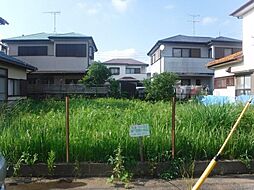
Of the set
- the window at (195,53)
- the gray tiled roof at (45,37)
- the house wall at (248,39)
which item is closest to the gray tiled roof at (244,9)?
the house wall at (248,39)

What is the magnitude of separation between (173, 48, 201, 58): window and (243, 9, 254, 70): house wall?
16.4 meters

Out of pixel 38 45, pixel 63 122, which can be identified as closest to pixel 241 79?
pixel 63 122

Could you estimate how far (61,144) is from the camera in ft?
20.0

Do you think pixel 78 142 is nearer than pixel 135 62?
Yes

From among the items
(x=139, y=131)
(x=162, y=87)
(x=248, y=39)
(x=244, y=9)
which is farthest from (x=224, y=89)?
(x=139, y=131)

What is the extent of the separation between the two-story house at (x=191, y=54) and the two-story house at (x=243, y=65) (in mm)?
11701

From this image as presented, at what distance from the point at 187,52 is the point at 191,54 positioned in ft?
1.55

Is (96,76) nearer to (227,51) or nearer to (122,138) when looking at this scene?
(227,51)

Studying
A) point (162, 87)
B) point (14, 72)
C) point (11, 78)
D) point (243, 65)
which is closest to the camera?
point (243, 65)

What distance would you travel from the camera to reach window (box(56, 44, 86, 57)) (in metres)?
30.2

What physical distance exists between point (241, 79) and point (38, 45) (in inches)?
776

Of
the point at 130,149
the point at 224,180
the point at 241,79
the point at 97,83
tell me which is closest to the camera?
the point at 224,180

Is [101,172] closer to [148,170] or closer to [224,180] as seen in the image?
[148,170]

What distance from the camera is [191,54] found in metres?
34.3
